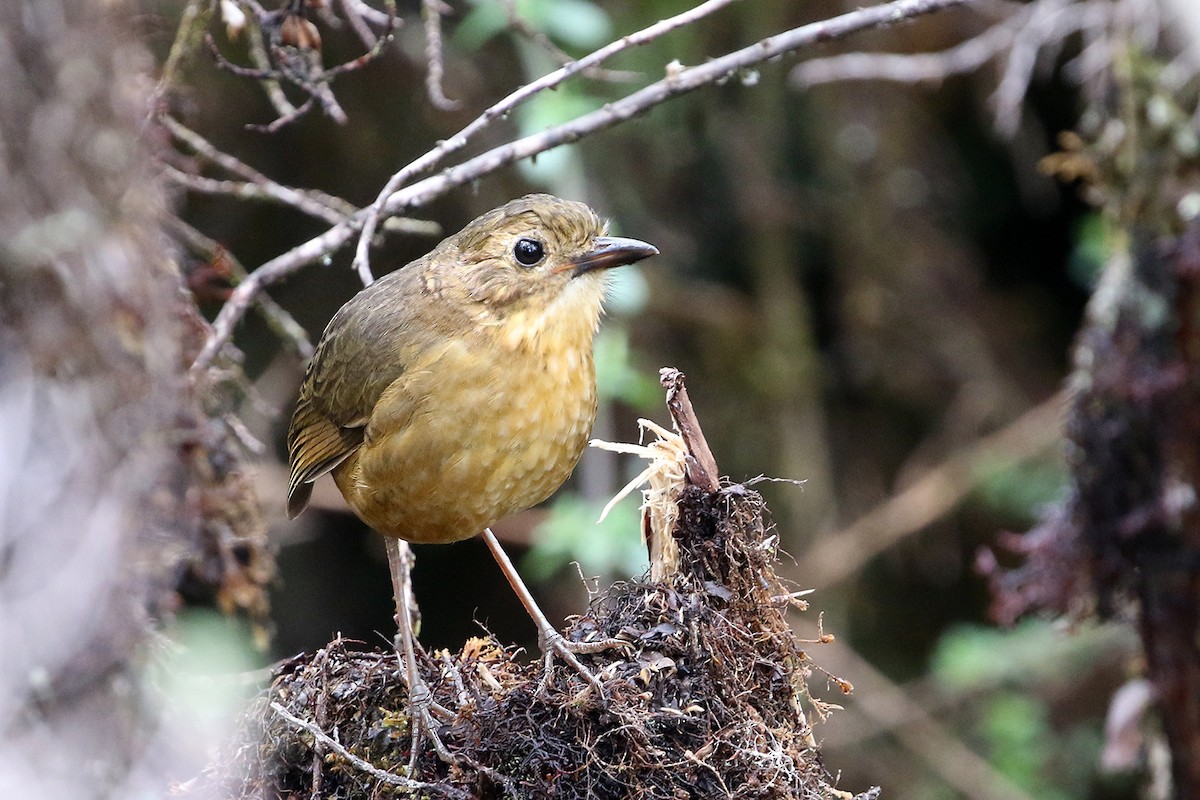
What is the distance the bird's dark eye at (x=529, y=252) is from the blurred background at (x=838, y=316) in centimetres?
264

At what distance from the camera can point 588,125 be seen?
3.08m

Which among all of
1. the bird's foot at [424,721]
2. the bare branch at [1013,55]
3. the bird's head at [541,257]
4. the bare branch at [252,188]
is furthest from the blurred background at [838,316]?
the bird's foot at [424,721]

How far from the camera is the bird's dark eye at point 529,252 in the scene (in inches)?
121

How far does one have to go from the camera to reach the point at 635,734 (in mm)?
2332

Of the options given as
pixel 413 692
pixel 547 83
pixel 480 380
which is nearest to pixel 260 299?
pixel 480 380

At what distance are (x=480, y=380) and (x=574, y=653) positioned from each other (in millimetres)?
762

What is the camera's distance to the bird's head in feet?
10.1

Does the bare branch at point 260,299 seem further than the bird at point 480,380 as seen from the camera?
Yes

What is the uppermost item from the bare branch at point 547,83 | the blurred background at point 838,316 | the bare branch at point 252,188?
the bare branch at point 547,83

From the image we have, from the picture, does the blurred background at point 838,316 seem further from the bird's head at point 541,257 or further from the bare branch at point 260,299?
the bird's head at point 541,257

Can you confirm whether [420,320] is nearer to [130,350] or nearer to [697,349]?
[130,350]

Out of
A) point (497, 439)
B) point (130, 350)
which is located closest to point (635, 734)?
point (497, 439)

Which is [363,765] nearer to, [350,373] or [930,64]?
[350,373]

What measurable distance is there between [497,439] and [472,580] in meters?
4.53
